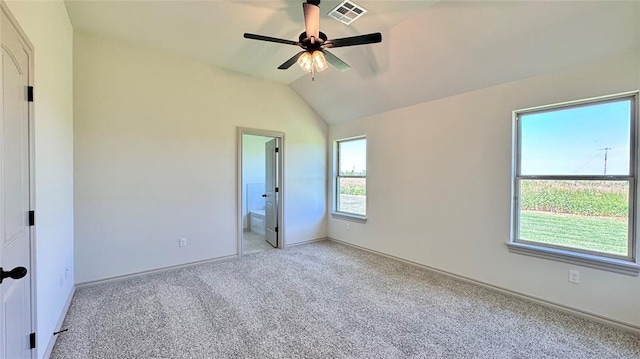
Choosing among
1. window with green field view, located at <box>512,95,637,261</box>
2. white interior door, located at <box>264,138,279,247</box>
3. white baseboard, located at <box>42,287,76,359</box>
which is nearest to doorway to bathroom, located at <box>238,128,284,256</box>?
white interior door, located at <box>264,138,279,247</box>

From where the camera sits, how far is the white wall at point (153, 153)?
3059mm

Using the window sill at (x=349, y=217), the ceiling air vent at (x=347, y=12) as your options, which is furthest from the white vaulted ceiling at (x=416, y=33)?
the window sill at (x=349, y=217)

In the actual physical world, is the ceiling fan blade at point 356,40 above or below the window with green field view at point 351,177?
above

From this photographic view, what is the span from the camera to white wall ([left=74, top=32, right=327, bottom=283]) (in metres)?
3.06

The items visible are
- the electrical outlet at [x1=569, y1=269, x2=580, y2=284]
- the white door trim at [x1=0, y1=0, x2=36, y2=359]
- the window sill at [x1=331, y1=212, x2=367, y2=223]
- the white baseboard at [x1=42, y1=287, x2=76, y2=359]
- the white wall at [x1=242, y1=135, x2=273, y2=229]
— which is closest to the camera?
the white door trim at [x1=0, y1=0, x2=36, y2=359]

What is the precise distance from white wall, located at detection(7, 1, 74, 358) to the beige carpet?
1.36 ft

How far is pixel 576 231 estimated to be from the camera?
Result: 2.58m

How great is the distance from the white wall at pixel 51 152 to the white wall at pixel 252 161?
147 inches

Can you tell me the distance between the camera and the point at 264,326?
7.58ft

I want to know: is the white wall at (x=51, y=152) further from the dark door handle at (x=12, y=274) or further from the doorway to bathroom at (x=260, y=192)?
the doorway to bathroom at (x=260, y=192)

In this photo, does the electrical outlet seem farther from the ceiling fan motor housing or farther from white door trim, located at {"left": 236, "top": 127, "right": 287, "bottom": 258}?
white door trim, located at {"left": 236, "top": 127, "right": 287, "bottom": 258}

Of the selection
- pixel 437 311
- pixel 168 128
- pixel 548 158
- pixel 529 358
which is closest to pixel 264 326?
pixel 437 311

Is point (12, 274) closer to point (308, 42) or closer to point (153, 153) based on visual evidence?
point (308, 42)

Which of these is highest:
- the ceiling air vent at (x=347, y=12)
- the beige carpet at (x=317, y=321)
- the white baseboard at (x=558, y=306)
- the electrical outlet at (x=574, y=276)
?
the ceiling air vent at (x=347, y=12)
